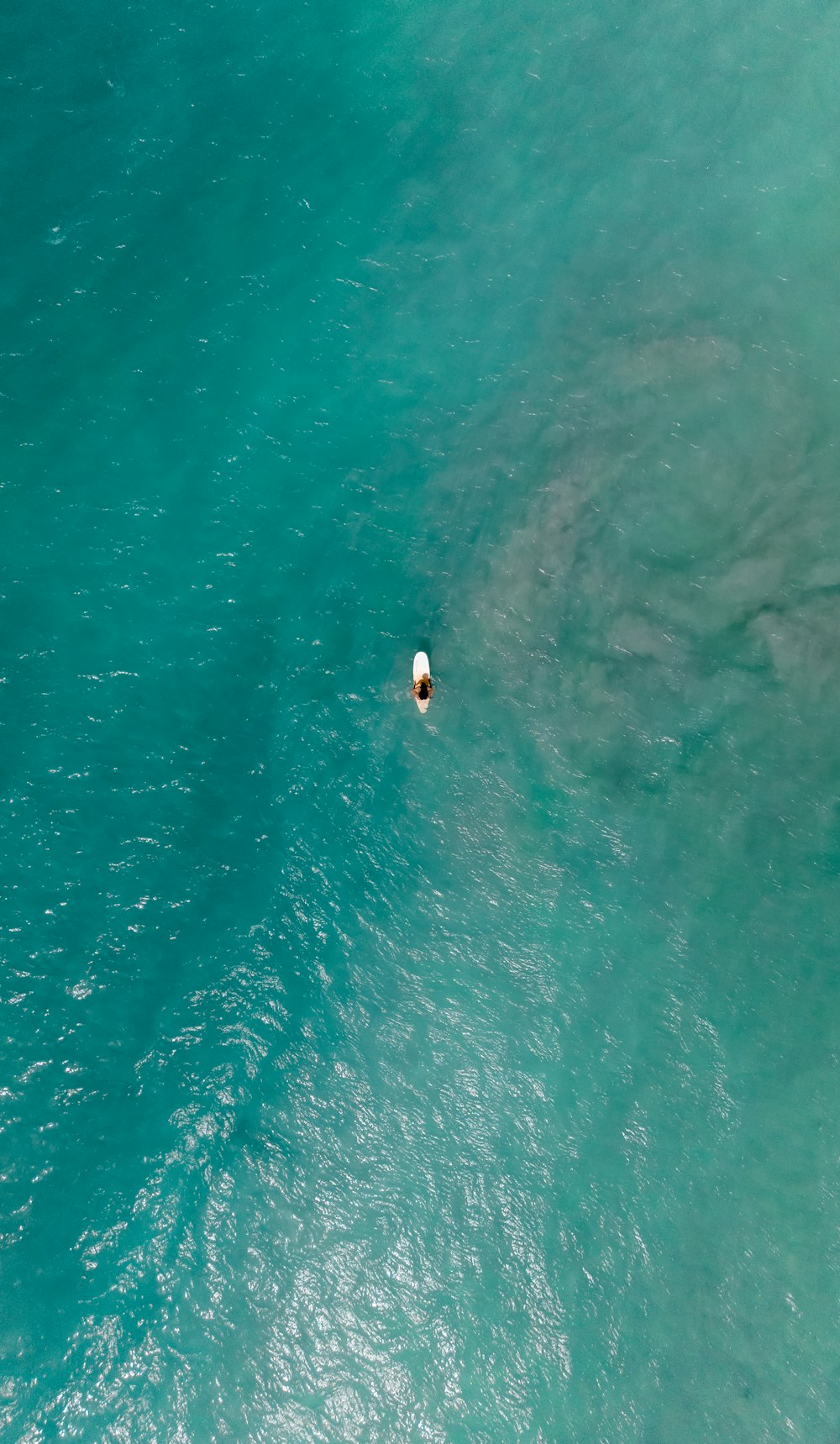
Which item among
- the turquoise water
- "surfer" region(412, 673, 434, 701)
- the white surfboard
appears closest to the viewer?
the turquoise water

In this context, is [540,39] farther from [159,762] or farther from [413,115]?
[159,762]

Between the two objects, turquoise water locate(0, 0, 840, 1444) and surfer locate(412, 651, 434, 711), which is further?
surfer locate(412, 651, 434, 711)

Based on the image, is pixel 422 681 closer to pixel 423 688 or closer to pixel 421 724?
pixel 423 688

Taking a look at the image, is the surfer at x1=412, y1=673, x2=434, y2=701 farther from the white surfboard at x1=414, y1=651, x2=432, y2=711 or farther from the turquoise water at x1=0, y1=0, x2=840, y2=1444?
the turquoise water at x1=0, y1=0, x2=840, y2=1444

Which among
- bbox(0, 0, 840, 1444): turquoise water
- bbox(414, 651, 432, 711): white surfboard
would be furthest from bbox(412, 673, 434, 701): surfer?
bbox(0, 0, 840, 1444): turquoise water

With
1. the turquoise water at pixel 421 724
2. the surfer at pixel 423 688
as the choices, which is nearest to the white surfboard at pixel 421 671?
the surfer at pixel 423 688

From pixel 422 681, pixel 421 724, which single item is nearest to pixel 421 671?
pixel 422 681
